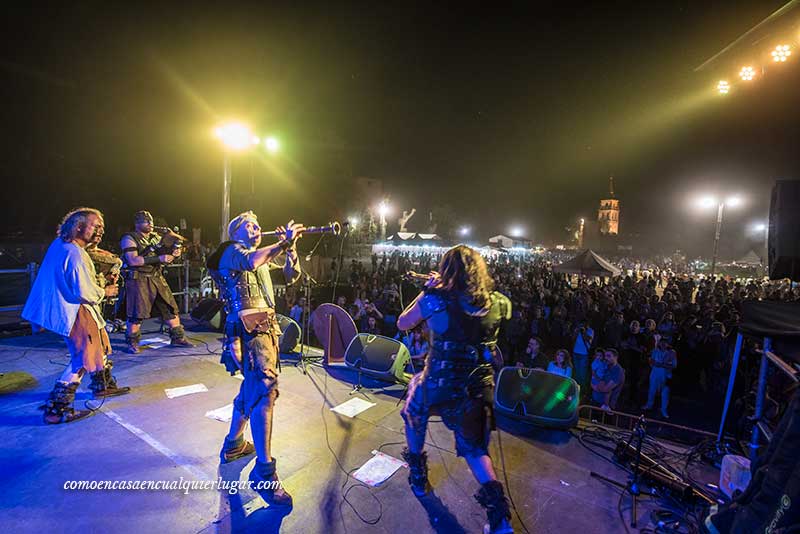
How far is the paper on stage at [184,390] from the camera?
448 centimetres

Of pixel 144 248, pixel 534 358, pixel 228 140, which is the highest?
pixel 228 140

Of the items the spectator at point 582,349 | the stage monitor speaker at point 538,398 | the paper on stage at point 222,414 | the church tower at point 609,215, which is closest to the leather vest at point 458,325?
the stage monitor speaker at point 538,398

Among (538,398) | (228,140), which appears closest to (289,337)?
(228,140)

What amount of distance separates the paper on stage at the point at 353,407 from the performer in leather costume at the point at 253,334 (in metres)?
1.23

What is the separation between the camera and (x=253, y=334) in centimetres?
300

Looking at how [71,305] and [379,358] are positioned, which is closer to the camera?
[71,305]

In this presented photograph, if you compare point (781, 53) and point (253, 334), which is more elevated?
point (781, 53)

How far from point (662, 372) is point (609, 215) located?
105 meters

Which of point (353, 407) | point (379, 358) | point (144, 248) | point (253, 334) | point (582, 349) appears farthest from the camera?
point (582, 349)

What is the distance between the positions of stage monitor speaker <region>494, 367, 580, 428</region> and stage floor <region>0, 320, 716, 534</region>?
0.16 metres

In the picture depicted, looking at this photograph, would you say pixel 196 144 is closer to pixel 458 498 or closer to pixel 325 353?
pixel 325 353

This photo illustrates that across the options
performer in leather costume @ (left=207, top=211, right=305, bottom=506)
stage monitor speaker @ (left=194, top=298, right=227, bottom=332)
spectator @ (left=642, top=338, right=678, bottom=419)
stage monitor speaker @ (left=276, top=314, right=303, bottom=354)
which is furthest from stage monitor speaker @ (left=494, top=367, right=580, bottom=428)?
stage monitor speaker @ (left=194, top=298, right=227, bottom=332)

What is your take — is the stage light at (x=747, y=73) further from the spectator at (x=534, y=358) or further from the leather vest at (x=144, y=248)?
the leather vest at (x=144, y=248)

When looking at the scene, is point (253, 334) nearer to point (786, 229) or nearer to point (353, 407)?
point (353, 407)
